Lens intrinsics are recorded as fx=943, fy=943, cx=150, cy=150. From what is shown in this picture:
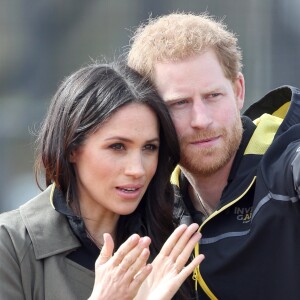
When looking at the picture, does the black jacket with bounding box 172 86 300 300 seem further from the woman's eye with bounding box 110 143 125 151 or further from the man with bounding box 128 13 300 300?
the woman's eye with bounding box 110 143 125 151

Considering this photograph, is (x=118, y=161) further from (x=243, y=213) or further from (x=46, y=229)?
(x=243, y=213)

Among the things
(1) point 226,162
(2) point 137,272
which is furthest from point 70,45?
(2) point 137,272

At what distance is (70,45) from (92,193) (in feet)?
11.7

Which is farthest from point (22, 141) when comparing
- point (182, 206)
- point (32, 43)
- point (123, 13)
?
point (182, 206)

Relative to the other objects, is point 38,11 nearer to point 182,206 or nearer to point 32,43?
point 32,43

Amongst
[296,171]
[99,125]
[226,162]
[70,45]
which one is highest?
[99,125]

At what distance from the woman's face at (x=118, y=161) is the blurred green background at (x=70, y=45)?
3254mm

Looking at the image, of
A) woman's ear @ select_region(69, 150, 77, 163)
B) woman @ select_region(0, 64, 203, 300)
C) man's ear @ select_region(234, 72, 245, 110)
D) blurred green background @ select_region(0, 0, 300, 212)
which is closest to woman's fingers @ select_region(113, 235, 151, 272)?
woman @ select_region(0, 64, 203, 300)

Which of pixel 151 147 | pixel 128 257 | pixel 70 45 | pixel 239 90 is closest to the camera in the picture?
pixel 128 257

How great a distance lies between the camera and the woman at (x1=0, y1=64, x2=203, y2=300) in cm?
261

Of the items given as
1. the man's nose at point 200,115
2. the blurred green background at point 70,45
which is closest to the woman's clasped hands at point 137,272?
the man's nose at point 200,115

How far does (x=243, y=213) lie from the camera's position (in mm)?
2922

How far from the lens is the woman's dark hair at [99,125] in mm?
2732

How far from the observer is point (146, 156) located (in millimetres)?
2791
